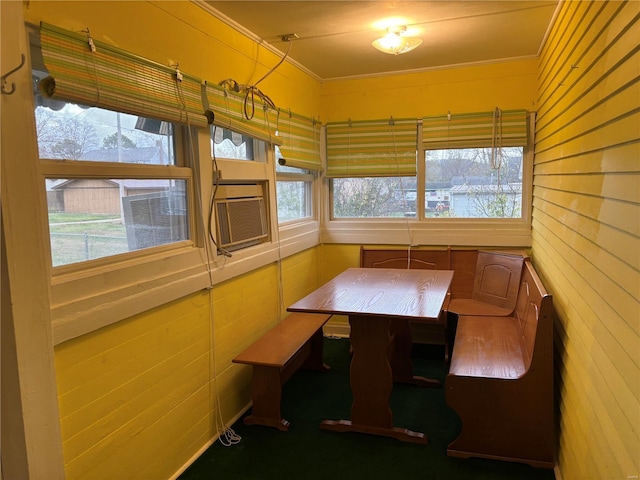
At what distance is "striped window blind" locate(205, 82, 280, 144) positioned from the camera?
8.21 ft

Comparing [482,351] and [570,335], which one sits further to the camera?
[482,351]

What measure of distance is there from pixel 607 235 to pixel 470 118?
258 centimetres

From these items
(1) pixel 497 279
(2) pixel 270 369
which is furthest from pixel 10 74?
(1) pixel 497 279

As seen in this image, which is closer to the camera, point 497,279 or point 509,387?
point 509,387

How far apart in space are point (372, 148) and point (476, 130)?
2.95 feet

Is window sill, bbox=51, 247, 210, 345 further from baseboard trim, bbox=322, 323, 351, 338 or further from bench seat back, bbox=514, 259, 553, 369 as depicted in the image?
baseboard trim, bbox=322, 323, 351, 338

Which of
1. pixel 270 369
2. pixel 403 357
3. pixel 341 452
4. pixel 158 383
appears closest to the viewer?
pixel 158 383

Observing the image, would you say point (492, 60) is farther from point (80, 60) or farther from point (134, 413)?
point (134, 413)

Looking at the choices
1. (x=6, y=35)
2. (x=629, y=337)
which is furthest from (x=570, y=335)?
(x=6, y=35)

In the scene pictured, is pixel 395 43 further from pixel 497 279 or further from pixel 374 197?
pixel 497 279

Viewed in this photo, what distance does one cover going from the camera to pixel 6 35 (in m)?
1.46

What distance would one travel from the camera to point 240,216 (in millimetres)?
2889

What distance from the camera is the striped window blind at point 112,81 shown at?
5.32 ft

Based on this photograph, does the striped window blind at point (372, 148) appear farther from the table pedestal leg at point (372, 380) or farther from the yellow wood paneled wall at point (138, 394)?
the yellow wood paneled wall at point (138, 394)
